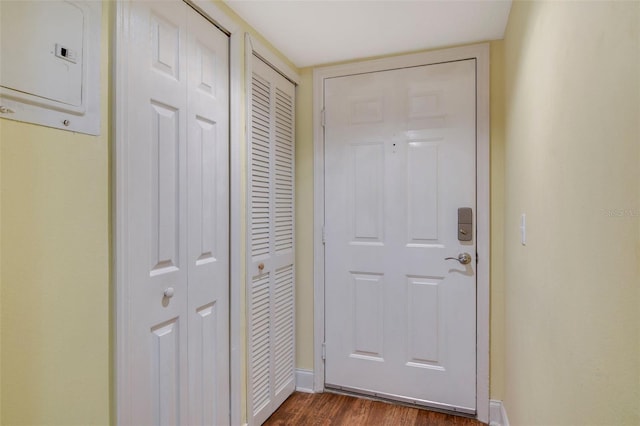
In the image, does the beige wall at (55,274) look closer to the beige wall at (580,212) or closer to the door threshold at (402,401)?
the beige wall at (580,212)

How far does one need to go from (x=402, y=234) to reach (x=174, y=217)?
1.40m

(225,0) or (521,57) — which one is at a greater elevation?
(225,0)

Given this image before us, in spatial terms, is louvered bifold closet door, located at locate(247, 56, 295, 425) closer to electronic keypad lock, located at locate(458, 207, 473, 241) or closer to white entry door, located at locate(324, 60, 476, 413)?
white entry door, located at locate(324, 60, 476, 413)

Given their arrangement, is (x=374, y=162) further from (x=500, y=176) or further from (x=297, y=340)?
(x=297, y=340)

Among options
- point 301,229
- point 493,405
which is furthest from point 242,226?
point 493,405

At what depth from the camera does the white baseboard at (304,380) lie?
2420 millimetres

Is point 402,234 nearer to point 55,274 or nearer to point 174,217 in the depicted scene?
point 174,217

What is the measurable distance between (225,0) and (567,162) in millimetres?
1609

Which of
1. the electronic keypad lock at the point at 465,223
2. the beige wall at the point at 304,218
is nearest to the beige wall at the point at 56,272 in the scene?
the beige wall at the point at 304,218

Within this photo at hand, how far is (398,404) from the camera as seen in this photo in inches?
88.2

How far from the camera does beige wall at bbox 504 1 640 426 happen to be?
57cm

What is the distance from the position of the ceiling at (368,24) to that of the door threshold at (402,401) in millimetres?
2210

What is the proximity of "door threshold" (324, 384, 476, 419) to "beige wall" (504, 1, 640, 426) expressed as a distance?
78 cm

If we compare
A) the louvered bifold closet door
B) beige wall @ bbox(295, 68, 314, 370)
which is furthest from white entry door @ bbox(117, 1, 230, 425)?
beige wall @ bbox(295, 68, 314, 370)
